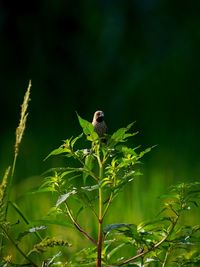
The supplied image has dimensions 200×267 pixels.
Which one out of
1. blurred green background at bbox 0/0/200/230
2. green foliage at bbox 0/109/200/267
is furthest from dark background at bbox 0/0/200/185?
green foliage at bbox 0/109/200/267

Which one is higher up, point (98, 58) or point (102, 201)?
point (102, 201)

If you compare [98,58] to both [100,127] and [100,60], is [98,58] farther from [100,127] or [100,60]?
[100,127]

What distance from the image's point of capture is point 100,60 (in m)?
7.54

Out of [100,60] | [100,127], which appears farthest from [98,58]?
[100,127]

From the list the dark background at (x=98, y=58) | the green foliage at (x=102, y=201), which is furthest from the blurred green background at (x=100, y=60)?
the green foliage at (x=102, y=201)

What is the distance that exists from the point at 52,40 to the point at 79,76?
0.41m

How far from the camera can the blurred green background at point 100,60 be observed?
22.5ft

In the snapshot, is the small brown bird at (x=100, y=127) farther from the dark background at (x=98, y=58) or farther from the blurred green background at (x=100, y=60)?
the dark background at (x=98, y=58)

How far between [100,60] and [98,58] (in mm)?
26

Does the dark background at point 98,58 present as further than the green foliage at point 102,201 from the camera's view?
Yes

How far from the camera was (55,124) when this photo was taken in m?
6.43

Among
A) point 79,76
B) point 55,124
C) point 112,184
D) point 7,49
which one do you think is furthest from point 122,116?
point 112,184

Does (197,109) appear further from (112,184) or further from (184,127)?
(112,184)

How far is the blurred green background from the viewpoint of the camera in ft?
22.5
